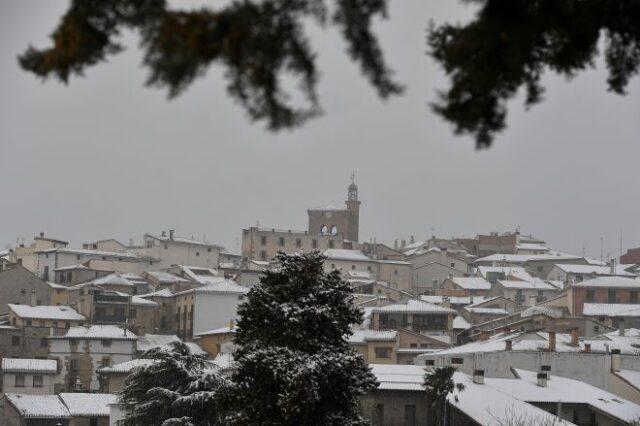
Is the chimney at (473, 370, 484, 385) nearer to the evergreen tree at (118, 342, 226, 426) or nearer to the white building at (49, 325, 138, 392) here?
the evergreen tree at (118, 342, 226, 426)

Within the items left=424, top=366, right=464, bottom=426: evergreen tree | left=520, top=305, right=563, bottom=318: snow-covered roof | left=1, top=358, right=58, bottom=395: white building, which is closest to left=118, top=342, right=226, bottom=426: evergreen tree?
left=424, top=366, right=464, bottom=426: evergreen tree

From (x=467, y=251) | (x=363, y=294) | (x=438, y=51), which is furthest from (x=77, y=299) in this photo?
(x=438, y=51)

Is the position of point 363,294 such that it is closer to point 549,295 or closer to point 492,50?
point 549,295

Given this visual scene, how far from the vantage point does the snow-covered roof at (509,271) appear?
111719 millimetres

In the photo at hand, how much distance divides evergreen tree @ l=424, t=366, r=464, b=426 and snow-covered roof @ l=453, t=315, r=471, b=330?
34699 mm

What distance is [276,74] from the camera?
5770mm

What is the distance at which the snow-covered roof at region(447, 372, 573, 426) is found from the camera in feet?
141

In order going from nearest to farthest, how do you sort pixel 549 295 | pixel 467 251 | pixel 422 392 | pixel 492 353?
1. pixel 422 392
2. pixel 492 353
3. pixel 549 295
4. pixel 467 251

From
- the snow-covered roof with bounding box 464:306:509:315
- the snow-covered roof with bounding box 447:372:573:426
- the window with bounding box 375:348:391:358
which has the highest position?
the snow-covered roof with bounding box 464:306:509:315

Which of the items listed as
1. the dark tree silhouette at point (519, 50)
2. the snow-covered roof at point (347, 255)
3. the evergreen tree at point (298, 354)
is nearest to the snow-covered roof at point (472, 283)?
the snow-covered roof at point (347, 255)

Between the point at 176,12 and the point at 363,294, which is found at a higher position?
the point at 363,294

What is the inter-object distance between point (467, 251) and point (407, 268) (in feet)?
72.4

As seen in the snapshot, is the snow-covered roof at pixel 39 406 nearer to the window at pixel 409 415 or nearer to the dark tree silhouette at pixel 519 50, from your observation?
the window at pixel 409 415

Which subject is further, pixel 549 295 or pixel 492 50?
pixel 549 295
